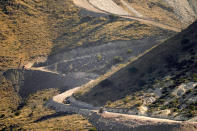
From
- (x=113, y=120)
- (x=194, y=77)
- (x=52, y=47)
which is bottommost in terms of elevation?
(x=113, y=120)

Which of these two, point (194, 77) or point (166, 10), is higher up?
point (166, 10)

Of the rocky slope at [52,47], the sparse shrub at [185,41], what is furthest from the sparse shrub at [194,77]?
the rocky slope at [52,47]

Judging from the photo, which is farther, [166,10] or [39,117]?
[166,10]

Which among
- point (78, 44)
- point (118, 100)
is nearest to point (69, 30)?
point (78, 44)

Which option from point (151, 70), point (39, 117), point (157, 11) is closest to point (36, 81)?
point (39, 117)

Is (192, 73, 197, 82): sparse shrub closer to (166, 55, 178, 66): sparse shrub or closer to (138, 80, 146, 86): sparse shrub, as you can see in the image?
(166, 55, 178, 66): sparse shrub

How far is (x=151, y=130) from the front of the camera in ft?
148

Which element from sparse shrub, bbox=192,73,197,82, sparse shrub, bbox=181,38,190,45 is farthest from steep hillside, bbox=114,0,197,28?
sparse shrub, bbox=192,73,197,82

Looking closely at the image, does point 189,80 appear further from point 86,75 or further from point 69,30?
point 69,30

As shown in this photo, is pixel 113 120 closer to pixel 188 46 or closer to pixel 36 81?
pixel 188 46

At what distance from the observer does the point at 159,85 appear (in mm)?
61844

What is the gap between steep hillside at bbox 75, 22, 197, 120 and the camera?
52312 millimetres

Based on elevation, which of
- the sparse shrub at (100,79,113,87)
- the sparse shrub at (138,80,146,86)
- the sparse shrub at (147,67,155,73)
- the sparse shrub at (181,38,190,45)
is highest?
the sparse shrub at (181,38,190,45)

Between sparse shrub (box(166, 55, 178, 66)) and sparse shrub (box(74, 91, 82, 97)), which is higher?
sparse shrub (box(166, 55, 178, 66))
